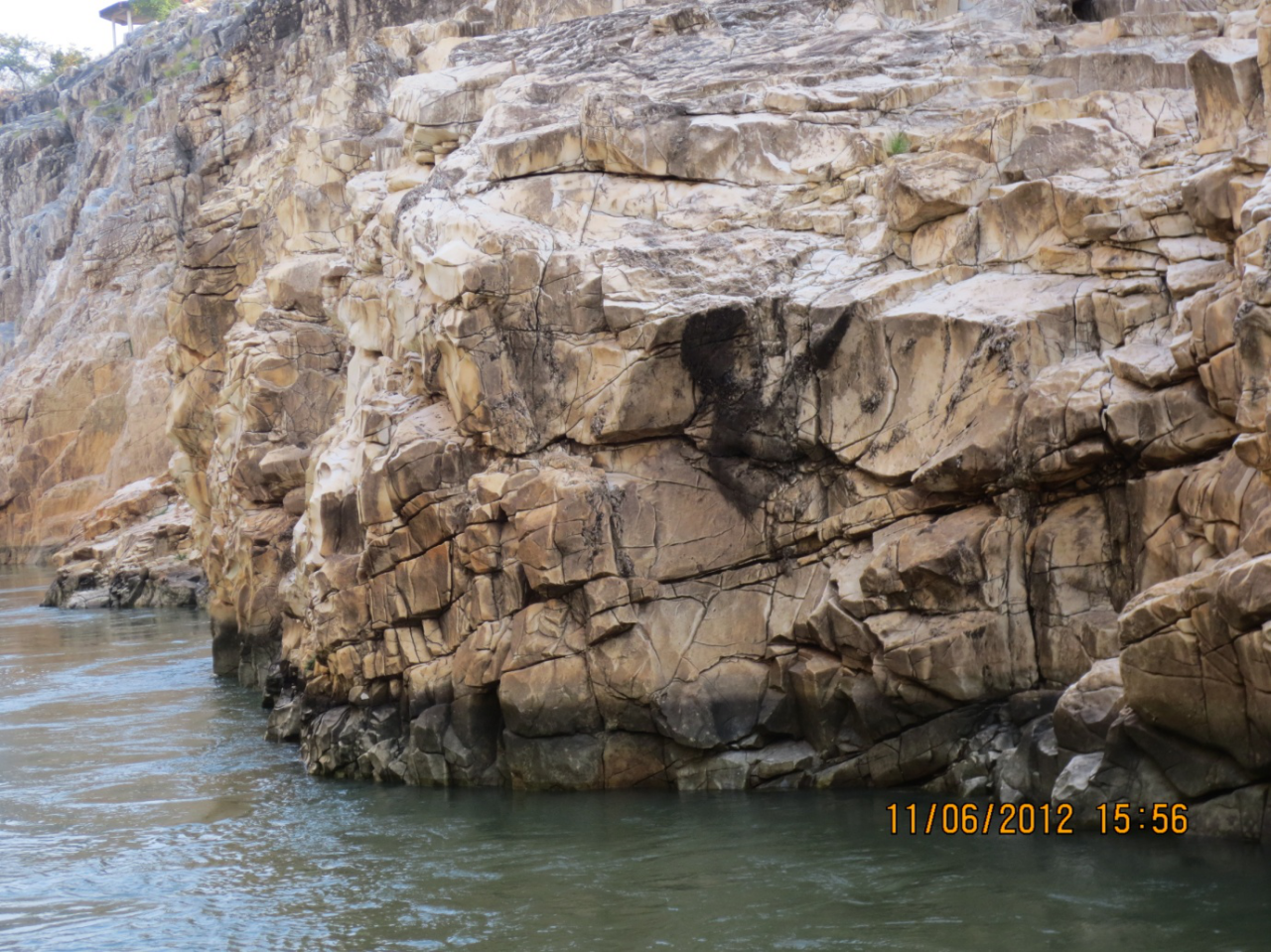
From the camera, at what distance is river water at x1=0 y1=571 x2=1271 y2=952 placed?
9.90m

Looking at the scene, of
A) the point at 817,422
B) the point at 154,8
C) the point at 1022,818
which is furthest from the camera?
the point at 154,8

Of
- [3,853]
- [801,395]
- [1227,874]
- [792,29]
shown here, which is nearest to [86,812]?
[3,853]

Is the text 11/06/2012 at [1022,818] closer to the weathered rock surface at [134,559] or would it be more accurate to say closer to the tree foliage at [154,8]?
the weathered rock surface at [134,559]

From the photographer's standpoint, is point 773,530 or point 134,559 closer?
point 773,530

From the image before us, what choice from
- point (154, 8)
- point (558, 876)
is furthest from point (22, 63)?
point (558, 876)

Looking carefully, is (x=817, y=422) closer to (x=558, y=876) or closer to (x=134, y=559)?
(x=558, y=876)

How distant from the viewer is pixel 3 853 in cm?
1378

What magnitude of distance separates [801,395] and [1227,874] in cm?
577

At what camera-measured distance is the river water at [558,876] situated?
9.90 metres

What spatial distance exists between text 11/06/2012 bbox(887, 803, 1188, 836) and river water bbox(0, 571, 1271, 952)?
0.15 meters

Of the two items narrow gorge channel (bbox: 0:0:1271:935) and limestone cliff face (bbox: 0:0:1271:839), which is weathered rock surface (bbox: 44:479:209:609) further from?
limestone cliff face (bbox: 0:0:1271:839)

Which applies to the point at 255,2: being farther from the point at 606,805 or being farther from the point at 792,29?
the point at 606,805

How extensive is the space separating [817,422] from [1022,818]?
13.5 feet

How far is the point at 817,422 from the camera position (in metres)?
13.8
